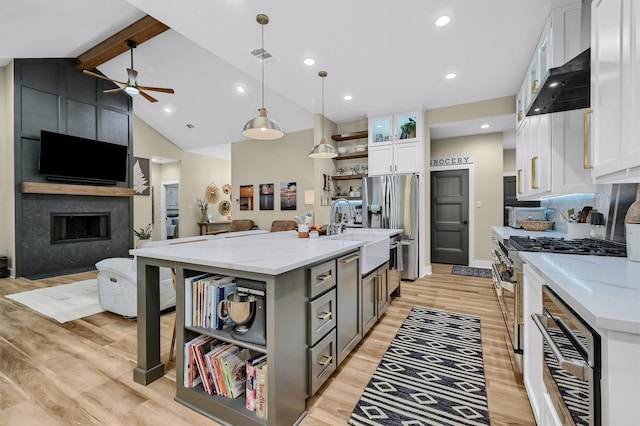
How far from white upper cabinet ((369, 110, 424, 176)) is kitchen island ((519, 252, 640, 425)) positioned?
357 cm

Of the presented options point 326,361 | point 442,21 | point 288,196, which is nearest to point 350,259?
point 326,361

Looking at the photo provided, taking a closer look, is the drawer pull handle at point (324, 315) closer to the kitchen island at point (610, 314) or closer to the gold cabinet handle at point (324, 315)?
the gold cabinet handle at point (324, 315)

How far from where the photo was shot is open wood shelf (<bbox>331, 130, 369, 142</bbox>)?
5.29 metres

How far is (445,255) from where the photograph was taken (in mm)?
5773

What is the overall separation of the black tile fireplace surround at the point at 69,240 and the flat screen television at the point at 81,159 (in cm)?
41

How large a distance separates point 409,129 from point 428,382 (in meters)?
3.98

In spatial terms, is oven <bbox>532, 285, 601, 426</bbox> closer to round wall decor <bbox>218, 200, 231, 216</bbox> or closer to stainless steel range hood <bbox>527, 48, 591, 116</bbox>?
stainless steel range hood <bbox>527, 48, 591, 116</bbox>

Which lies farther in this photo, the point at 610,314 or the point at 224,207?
the point at 224,207

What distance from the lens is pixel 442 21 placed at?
260 centimetres

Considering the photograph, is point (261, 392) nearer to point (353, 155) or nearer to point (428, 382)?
point (428, 382)

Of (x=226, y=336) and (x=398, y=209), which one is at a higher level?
(x=398, y=209)

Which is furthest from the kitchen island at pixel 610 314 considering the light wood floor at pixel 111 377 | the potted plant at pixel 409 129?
the potted plant at pixel 409 129

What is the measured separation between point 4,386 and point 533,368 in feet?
10.8

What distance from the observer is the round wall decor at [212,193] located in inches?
342
